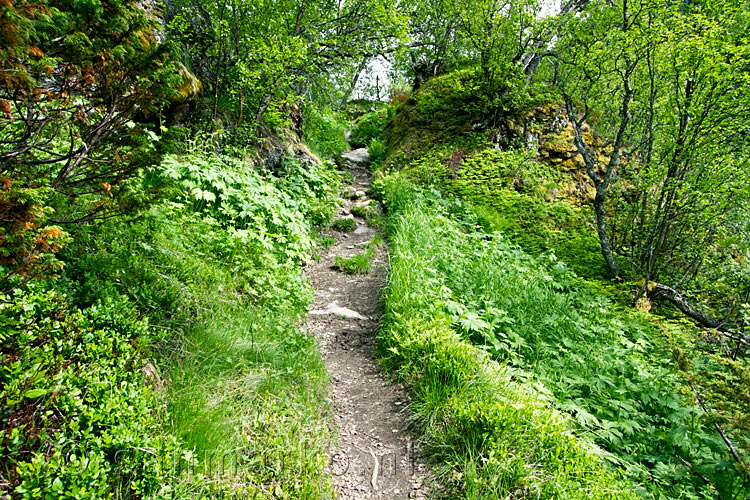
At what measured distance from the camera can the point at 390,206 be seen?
9086 mm

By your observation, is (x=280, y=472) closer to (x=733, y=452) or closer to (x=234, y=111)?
(x=733, y=452)

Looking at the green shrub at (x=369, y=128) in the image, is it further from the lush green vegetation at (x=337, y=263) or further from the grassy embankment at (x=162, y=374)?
the grassy embankment at (x=162, y=374)

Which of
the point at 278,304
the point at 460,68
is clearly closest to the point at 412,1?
the point at 460,68

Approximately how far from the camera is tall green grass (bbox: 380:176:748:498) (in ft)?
9.25

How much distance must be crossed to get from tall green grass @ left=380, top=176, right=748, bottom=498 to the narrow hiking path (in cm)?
25

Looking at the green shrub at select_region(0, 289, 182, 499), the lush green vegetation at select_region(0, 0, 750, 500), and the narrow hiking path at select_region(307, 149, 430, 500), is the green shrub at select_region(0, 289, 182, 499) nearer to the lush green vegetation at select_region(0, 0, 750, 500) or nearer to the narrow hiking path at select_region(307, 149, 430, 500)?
the lush green vegetation at select_region(0, 0, 750, 500)

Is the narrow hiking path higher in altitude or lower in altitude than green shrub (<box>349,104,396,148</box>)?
lower

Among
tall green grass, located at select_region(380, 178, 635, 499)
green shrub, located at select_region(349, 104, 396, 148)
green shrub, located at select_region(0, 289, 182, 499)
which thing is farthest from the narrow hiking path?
green shrub, located at select_region(349, 104, 396, 148)

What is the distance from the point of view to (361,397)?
153 inches

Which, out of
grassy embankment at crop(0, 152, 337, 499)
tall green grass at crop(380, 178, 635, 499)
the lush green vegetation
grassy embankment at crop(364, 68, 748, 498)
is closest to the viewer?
grassy embankment at crop(0, 152, 337, 499)

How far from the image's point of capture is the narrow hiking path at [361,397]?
2.93 metres

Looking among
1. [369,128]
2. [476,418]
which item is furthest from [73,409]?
[369,128]

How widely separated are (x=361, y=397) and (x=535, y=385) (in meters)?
1.73

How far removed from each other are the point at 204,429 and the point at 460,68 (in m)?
14.9
